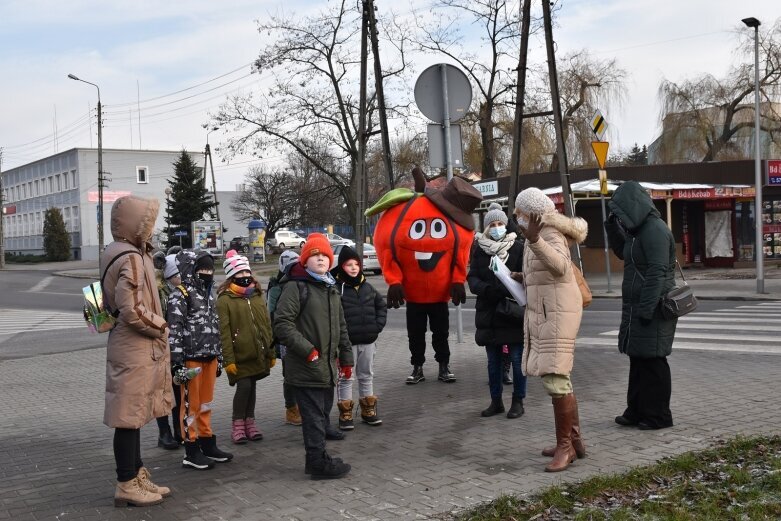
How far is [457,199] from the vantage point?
25.3 feet

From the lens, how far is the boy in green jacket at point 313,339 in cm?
531

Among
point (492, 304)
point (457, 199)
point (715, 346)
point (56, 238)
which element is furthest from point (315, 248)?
point (56, 238)

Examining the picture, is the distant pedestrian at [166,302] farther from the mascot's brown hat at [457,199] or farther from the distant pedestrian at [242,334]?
the mascot's brown hat at [457,199]

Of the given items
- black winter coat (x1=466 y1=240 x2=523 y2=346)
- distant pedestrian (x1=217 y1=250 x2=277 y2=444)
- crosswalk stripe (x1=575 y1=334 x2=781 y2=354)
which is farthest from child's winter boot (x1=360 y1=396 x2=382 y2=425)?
crosswalk stripe (x1=575 y1=334 x2=781 y2=354)

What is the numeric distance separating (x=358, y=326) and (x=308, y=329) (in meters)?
1.31

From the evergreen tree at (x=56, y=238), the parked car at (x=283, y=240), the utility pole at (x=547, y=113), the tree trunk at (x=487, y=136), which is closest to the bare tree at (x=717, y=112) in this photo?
the tree trunk at (x=487, y=136)

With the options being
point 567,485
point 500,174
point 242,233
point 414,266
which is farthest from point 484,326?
point 242,233

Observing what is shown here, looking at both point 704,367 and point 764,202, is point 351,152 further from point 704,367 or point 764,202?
point 704,367

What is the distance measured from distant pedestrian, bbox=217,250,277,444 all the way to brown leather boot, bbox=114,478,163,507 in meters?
1.26

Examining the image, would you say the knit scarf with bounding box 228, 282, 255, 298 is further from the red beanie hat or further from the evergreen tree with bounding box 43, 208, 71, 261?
the evergreen tree with bounding box 43, 208, 71, 261

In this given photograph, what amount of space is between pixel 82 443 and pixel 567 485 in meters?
4.04

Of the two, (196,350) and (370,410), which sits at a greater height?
(196,350)

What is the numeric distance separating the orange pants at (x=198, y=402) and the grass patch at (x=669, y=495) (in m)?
2.22

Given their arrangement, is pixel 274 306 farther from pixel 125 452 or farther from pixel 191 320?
pixel 125 452
